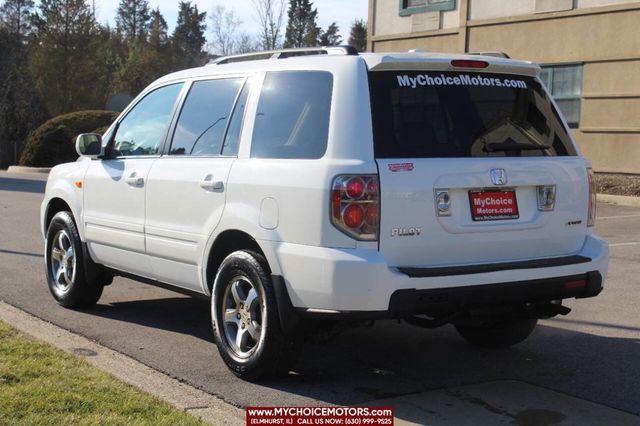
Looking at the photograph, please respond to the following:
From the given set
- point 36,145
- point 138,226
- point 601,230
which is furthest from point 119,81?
point 138,226

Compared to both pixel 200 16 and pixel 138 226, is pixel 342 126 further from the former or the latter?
pixel 200 16

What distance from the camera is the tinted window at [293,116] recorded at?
16.8ft

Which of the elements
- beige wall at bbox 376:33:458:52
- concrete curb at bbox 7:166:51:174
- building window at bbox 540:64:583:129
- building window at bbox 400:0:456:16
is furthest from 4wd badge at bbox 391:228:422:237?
concrete curb at bbox 7:166:51:174

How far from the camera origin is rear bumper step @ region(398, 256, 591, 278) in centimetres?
479

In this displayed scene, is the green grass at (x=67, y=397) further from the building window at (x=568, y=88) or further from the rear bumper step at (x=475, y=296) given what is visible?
the building window at (x=568, y=88)

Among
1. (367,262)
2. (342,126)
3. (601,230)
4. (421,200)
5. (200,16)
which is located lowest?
(601,230)

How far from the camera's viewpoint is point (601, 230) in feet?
44.9

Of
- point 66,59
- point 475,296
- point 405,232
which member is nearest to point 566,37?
point 475,296

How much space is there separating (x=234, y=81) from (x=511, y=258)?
7.61 ft

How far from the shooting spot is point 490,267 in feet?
16.6

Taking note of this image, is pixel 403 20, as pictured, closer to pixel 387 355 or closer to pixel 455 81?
pixel 387 355

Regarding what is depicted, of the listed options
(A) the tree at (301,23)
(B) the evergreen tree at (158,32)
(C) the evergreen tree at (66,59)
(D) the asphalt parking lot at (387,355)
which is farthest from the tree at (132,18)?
(D) the asphalt parking lot at (387,355)

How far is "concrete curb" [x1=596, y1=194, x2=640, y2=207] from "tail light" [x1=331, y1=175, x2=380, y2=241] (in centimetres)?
1452

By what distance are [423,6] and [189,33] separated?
63.3m
